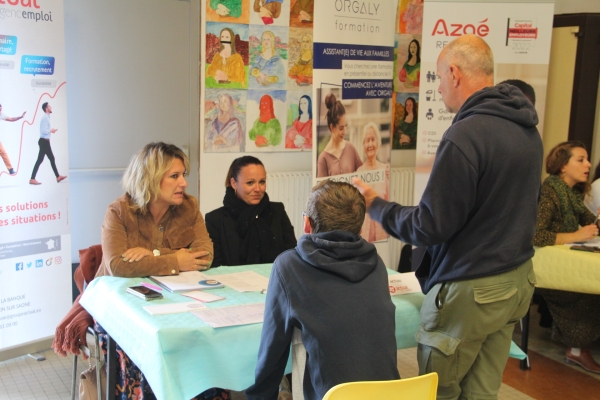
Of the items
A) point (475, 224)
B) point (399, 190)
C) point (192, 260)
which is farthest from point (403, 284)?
point (399, 190)

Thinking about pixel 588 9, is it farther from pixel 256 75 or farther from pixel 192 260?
pixel 192 260

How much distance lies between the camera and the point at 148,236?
9.39 ft

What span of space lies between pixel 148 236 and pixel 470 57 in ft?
5.21

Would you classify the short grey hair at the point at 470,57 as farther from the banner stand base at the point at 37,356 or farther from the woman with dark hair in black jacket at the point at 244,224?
the banner stand base at the point at 37,356

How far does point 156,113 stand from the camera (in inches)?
176

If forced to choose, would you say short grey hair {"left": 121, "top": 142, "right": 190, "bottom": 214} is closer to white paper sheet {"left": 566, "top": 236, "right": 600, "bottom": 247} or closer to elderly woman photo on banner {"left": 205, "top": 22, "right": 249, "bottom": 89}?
elderly woman photo on banner {"left": 205, "top": 22, "right": 249, "bottom": 89}

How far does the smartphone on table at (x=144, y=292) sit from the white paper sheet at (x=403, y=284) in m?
0.92

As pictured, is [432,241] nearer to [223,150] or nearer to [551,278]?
[551,278]

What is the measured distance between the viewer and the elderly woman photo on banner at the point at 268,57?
4.86m

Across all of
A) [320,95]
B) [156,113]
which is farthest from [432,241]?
[156,113]

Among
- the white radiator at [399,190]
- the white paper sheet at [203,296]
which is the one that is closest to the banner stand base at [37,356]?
the white paper sheet at [203,296]

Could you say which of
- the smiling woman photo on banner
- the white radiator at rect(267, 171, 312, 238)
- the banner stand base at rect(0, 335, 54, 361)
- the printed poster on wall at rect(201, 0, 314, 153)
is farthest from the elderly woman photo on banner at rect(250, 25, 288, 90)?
the banner stand base at rect(0, 335, 54, 361)

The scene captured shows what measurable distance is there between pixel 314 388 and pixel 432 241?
0.63 metres

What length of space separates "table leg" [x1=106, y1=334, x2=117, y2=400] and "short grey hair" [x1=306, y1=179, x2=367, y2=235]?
1.02 meters
